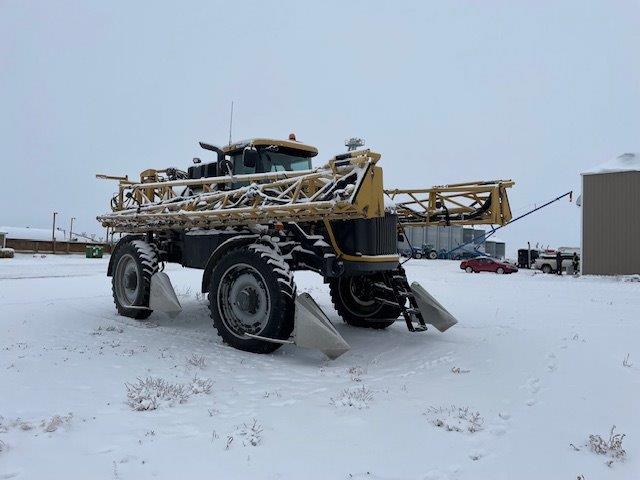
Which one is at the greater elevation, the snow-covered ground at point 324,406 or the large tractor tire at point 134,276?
the large tractor tire at point 134,276

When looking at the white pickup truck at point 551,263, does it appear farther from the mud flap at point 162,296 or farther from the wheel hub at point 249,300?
the wheel hub at point 249,300

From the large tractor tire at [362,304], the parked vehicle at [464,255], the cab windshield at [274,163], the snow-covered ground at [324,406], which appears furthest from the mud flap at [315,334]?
the parked vehicle at [464,255]

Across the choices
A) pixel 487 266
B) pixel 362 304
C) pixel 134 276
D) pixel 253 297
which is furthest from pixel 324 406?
pixel 487 266

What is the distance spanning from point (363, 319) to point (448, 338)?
60.3 inches

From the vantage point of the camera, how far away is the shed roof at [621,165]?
20.9 m

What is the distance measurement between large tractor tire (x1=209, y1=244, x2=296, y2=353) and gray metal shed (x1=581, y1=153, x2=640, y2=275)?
20.4 meters

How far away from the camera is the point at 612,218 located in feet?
69.3

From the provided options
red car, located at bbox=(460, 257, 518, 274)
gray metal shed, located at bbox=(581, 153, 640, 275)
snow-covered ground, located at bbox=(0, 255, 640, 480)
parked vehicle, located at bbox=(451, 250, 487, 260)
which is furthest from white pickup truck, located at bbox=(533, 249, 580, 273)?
snow-covered ground, located at bbox=(0, 255, 640, 480)

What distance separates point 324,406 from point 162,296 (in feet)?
13.8

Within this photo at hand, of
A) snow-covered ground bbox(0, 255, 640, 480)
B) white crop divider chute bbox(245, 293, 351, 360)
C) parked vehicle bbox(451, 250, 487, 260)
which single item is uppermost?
parked vehicle bbox(451, 250, 487, 260)

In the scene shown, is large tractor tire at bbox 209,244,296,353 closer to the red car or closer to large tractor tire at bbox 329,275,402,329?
large tractor tire at bbox 329,275,402,329

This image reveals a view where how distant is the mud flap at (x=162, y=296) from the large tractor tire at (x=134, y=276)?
0.36 m

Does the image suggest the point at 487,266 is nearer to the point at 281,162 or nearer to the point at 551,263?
the point at 551,263

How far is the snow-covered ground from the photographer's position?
9.75 feet
